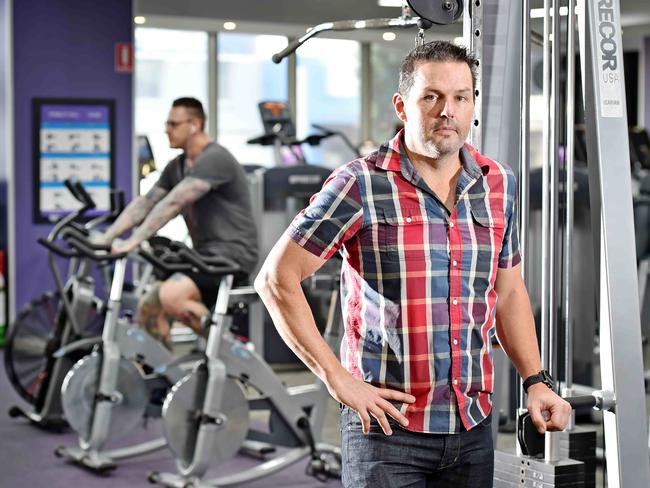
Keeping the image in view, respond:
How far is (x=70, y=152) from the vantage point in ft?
26.0

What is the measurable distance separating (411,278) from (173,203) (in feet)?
10.5

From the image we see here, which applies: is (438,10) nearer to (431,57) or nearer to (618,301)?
(431,57)

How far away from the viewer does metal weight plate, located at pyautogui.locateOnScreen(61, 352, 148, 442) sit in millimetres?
4941

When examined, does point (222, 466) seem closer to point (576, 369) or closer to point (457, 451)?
point (576, 369)

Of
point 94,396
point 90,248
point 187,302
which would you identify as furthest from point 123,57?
point 94,396

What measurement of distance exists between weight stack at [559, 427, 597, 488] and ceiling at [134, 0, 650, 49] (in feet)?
27.0

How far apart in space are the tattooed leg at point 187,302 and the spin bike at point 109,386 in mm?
203

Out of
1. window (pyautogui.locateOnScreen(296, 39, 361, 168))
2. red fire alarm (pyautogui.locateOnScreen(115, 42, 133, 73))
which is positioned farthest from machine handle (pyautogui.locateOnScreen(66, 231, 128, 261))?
window (pyautogui.locateOnScreen(296, 39, 361, 168))

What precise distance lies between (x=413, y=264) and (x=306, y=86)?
10817mm

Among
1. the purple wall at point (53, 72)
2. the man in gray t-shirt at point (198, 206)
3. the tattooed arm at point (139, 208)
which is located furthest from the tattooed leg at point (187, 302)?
the purple wall at point (53, 72)

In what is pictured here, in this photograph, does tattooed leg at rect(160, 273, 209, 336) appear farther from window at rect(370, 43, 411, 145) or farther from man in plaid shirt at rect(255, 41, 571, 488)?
window at rect(370, 43, 411, 145)

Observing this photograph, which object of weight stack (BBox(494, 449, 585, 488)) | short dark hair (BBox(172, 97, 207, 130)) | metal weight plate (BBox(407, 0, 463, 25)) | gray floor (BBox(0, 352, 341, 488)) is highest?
short dark hair (BBox(172, 97, 207, 130))

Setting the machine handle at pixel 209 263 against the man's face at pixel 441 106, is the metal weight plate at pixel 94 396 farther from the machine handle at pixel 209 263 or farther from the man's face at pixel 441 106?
the man's face at pixel 441 106

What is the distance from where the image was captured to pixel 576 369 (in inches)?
232
